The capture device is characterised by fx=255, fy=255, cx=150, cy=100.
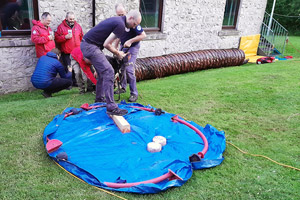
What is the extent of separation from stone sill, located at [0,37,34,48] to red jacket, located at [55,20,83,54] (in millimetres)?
721

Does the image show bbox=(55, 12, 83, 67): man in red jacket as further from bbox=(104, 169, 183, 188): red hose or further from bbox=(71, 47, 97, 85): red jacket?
bbox=(104, 169, 183, 188): red hose

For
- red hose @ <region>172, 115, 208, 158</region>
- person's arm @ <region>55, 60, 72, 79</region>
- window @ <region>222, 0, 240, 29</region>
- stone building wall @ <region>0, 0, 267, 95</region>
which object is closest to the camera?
red hose @ <region>172, 115, 208, 158</region>

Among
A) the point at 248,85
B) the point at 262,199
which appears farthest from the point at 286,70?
the point at 262,199

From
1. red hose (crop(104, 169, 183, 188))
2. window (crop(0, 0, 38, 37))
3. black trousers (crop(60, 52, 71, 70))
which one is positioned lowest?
red hose (crop(104, 169, 183, 188))

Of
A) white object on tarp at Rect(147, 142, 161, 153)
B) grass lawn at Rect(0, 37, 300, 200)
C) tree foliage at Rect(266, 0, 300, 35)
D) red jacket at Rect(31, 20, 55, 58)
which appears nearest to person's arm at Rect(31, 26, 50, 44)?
red jacket at Rect(31, 20, 55, 58)

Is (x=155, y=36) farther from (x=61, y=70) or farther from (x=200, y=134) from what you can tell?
(x=200, y=134)

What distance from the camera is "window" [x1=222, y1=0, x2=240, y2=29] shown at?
1142 cm

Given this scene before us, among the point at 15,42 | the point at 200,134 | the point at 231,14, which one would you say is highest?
the point at 231,14

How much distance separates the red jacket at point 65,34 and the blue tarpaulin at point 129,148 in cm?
288

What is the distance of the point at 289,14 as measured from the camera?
2711 cm

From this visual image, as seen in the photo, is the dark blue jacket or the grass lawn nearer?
the grass lawn

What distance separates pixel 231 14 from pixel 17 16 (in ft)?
29.7

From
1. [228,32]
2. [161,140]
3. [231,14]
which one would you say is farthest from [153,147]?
[231,14]

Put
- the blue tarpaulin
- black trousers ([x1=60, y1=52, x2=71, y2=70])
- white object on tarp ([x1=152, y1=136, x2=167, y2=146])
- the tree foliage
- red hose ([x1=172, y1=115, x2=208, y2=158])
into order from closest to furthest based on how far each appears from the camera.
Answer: the blue tarpaulin
red hose ([x1=172, y1=115, x2=208, y2=158])
white object on tarp ([x1=152, y1=136, x2=167, y2=146])
black trousers ([x1=60, y1=52, x2=71, y2=70])
the tree foliage
